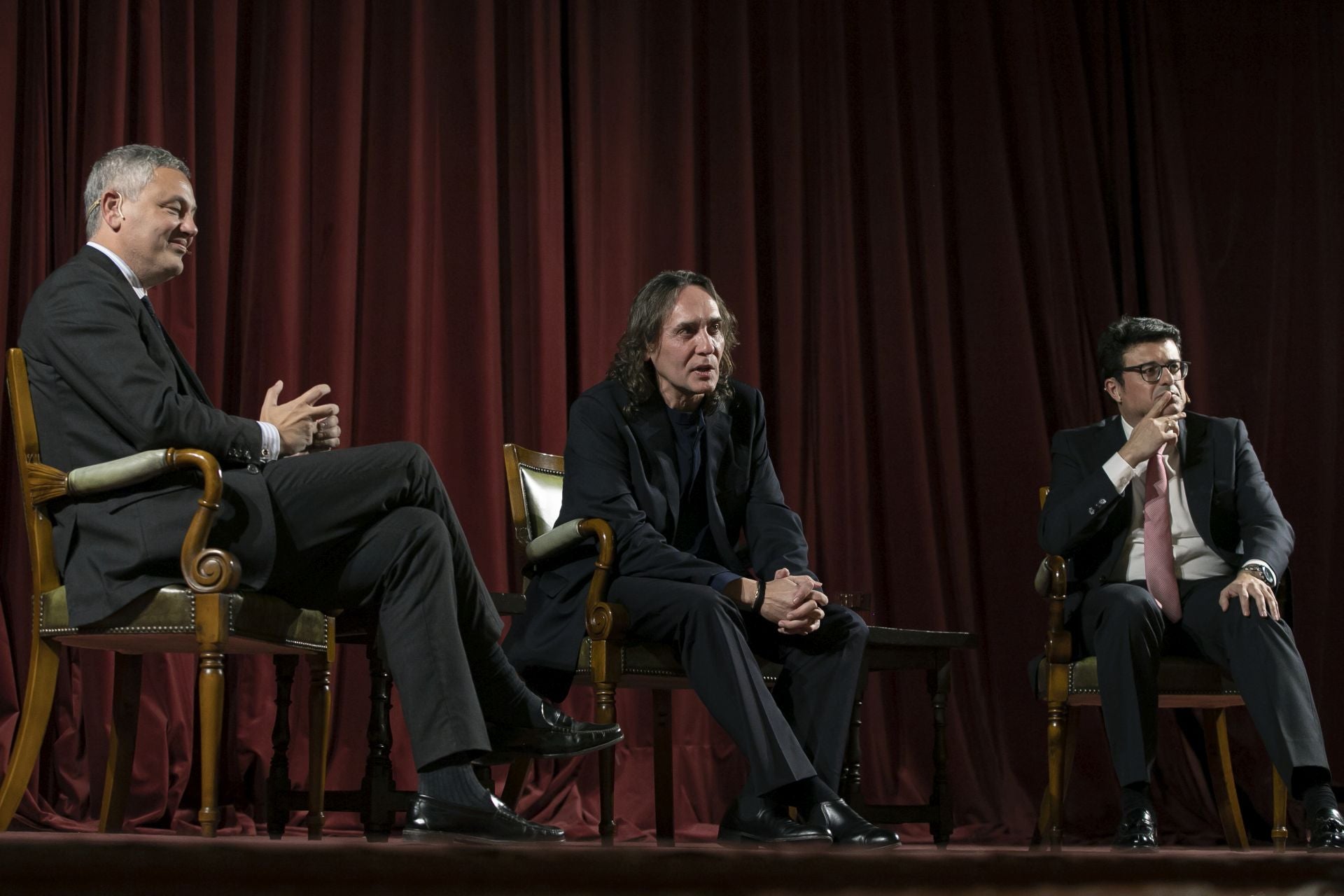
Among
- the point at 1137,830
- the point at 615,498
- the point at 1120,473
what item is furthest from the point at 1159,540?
the point at 615,498

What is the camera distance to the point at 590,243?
4.00m

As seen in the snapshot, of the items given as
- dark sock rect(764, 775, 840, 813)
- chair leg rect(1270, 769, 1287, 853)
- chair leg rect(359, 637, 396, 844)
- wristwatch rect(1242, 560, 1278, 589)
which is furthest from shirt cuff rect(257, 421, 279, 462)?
chair leg rect(1270, 769, 1287, 853)

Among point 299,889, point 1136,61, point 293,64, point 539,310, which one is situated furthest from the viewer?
point 1136,61

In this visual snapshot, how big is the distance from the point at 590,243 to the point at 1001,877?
3534 millimetres

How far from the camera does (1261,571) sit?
2.83m

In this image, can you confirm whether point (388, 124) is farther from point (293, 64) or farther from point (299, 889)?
point (299, 889)

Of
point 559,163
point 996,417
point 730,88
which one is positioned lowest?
point 996,417

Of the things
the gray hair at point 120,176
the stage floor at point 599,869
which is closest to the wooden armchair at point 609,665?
the gray hair at point 120,176

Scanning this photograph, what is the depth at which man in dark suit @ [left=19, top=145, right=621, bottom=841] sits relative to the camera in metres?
2.08

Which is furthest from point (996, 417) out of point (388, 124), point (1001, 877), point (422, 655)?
point (1001, 877)

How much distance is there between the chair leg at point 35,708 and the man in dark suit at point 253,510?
19cm

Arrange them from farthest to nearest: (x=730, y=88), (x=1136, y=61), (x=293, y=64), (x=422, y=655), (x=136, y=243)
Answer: (x=1136, y=61) → (x=730, y=88) → (x=293, y=64) → (x=136, y=243) → (x=422, y=655)

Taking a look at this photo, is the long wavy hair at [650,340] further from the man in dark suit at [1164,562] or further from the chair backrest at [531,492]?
the man in dark suit at [1164,562]

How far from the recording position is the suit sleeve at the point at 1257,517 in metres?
2.92
